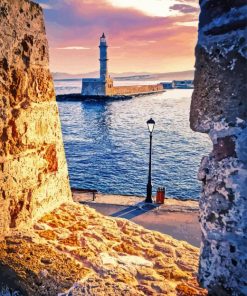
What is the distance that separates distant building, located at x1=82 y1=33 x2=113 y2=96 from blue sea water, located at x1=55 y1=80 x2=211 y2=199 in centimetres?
2628

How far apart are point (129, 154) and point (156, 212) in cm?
2498

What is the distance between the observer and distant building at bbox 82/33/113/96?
90.3 m

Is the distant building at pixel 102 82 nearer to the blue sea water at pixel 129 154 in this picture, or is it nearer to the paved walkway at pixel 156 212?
the blue sea water at pixel 129 154

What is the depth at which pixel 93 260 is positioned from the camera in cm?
254

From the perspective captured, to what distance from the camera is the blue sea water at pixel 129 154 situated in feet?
85.3

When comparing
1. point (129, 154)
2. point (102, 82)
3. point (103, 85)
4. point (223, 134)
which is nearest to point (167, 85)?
point (103, 85)

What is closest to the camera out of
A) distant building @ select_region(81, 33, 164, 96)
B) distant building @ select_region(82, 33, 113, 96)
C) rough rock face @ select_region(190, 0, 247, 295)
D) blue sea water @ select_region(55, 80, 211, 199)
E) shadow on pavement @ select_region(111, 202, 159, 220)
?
rough rock face @ select_region(190, 0, 247, 295)

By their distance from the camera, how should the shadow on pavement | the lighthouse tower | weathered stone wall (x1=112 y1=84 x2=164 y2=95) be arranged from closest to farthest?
the shadow on pavement < the lighthouse tower < weathered stone wall (x1=112 y1=84 x2=164 y2=95)

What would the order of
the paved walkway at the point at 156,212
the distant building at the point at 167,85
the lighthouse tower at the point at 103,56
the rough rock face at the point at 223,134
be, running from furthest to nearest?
the distant building at the point at 167,85, the lighthouse tower at the point at 103,56, the paved walkway at the point at 156,212, the rough rock face at the point at 223,134

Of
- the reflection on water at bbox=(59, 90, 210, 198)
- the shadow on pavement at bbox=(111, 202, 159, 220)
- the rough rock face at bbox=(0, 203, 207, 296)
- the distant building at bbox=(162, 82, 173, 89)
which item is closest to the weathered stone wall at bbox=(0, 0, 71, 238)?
the rough rock face at bbox=(0, 203, 207, 296)

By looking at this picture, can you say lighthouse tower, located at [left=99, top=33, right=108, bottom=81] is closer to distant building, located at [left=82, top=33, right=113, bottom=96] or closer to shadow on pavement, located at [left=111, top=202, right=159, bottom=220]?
distant building, located at [left=82, top=33, right=113, bottom=96]

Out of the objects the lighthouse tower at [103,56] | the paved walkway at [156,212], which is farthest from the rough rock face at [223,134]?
the lighthouse tower at [103,56]

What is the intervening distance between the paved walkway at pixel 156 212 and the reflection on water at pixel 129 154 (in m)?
10.1

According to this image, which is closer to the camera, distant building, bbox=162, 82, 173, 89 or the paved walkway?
the paved walkway
